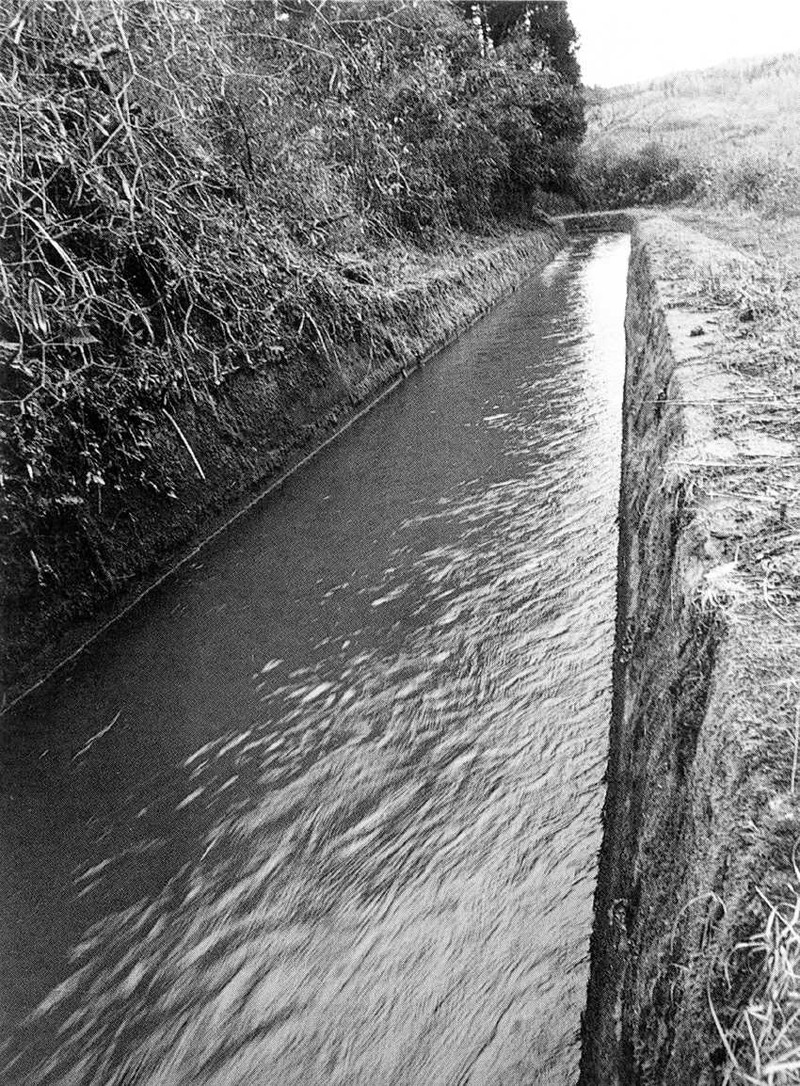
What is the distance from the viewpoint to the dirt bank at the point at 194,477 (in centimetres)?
439

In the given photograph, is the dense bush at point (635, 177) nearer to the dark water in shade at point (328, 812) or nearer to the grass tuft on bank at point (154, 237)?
the grass tuft on bank at point (154, 237)

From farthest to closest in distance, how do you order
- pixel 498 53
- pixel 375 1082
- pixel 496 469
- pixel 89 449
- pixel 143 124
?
1. pixel 498 53
2. pixel 496 469
3. pixel 143 124
4. pixel 89 449
5. pixel 375 1082

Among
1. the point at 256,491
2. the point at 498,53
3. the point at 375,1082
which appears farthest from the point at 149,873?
the point at 498,53

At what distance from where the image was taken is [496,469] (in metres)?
6.22

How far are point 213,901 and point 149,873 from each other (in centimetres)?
34

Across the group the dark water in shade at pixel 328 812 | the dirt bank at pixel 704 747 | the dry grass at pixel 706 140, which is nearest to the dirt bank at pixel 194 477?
the dark water in shade at pixel 328 812

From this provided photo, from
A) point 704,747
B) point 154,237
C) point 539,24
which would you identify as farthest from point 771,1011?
point 539,24

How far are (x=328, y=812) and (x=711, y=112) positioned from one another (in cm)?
3067

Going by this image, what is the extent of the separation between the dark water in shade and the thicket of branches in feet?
4.28

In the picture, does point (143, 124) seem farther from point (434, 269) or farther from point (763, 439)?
point (434, 269)

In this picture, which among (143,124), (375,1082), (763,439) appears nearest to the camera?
(375,1082)

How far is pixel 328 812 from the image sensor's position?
3162 millimetres

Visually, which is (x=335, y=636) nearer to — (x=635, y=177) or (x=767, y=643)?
(x=767, y=643)

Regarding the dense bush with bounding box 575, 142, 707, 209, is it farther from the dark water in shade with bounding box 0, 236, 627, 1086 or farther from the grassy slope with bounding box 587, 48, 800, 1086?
the dark water in shade with bounding box 0, 236, 627, 1086
